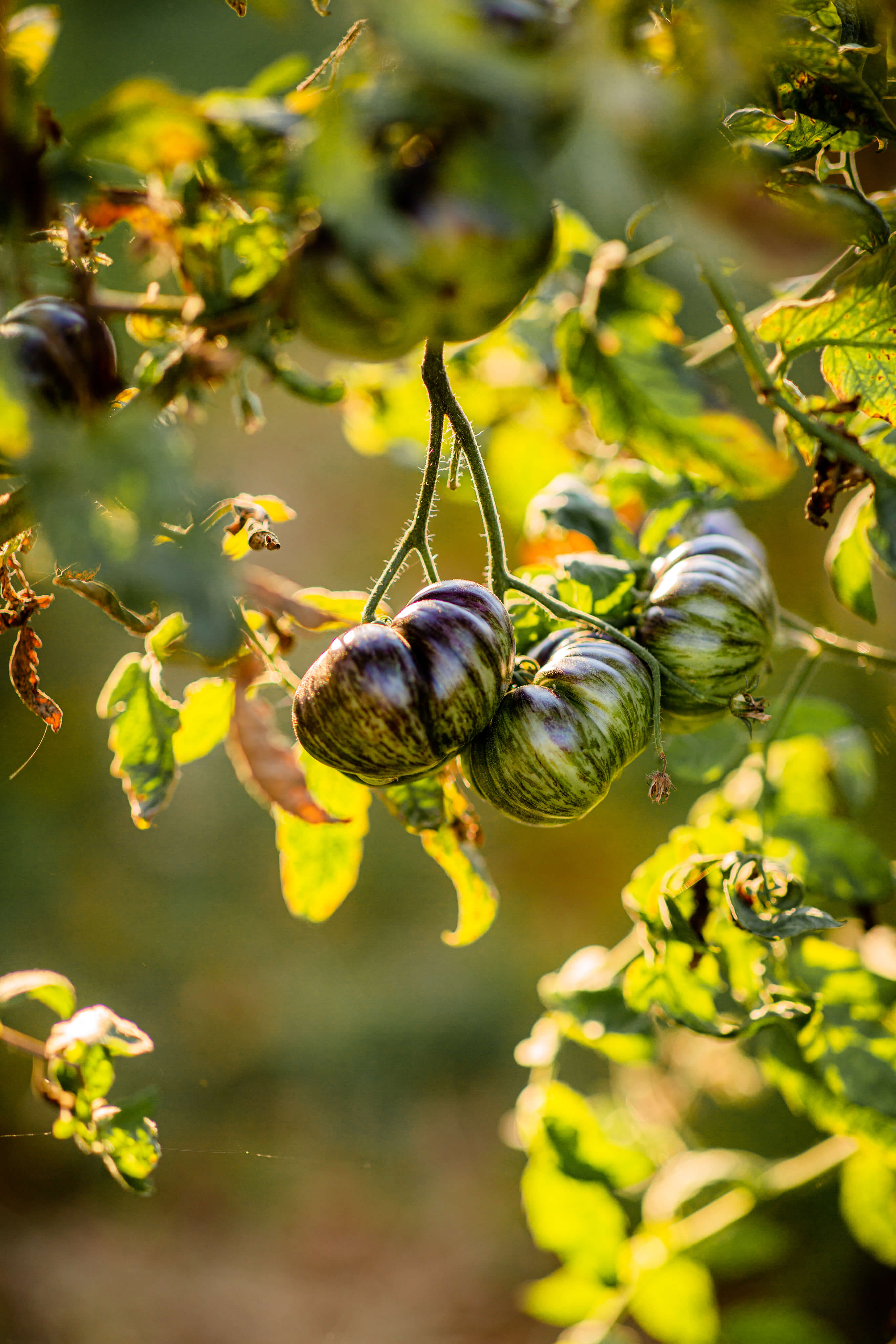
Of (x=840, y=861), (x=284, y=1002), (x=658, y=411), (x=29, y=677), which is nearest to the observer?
(x=29, y=677)

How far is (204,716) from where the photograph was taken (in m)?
0.64

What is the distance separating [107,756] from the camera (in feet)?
8.54

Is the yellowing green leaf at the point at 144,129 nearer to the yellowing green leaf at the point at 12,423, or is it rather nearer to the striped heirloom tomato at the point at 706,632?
the yellowing green leaf at the point at 12,423

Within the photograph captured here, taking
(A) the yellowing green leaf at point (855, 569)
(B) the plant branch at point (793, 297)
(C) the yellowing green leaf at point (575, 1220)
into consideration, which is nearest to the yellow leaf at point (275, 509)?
(B) the plant branch at point (793, 297)

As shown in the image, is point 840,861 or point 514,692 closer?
point 514,692

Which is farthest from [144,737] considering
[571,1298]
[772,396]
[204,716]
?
[571,1298]

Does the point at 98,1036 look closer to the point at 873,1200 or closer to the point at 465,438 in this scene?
the point at 465,438

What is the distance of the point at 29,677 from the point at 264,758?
0.17 m

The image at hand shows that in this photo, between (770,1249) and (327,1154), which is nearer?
(770,1249)

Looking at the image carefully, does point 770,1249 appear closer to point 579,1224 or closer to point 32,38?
point 579,1224

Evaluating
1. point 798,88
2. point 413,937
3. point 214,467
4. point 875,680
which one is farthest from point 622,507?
point 413,937

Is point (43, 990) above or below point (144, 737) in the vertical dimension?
below

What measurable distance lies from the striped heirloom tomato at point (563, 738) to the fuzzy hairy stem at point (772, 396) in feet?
0.56

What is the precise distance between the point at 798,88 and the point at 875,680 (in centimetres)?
153
